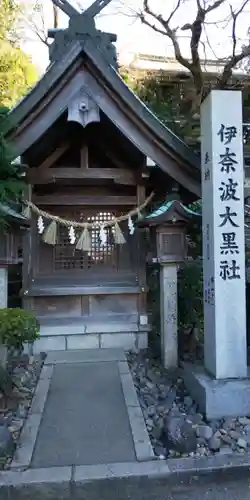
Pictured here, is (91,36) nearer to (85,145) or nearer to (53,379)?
(85,145)

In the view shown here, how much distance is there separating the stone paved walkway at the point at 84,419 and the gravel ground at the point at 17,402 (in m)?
0.11

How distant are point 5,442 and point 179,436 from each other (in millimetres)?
1705

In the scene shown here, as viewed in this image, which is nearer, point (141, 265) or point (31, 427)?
point (31, 427)

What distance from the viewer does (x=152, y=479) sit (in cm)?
357

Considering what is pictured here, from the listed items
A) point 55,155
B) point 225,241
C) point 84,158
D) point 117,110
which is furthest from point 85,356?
point 117,110

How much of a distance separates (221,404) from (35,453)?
2146 mm

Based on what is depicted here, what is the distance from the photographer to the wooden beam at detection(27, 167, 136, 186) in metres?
7.14

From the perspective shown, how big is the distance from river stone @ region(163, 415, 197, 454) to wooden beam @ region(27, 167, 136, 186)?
4470 millimetres

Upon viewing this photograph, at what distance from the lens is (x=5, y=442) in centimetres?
387

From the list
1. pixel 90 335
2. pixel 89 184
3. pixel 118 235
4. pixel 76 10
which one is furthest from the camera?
pixel 89 184

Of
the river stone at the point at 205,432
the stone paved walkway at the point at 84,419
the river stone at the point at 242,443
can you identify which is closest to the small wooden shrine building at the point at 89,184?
the stone paved walkway at the point at 84,419

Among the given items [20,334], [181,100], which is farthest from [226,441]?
[181,100]

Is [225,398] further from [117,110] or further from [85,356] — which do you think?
[117,110]

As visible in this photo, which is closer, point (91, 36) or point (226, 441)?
point (226, 441)
